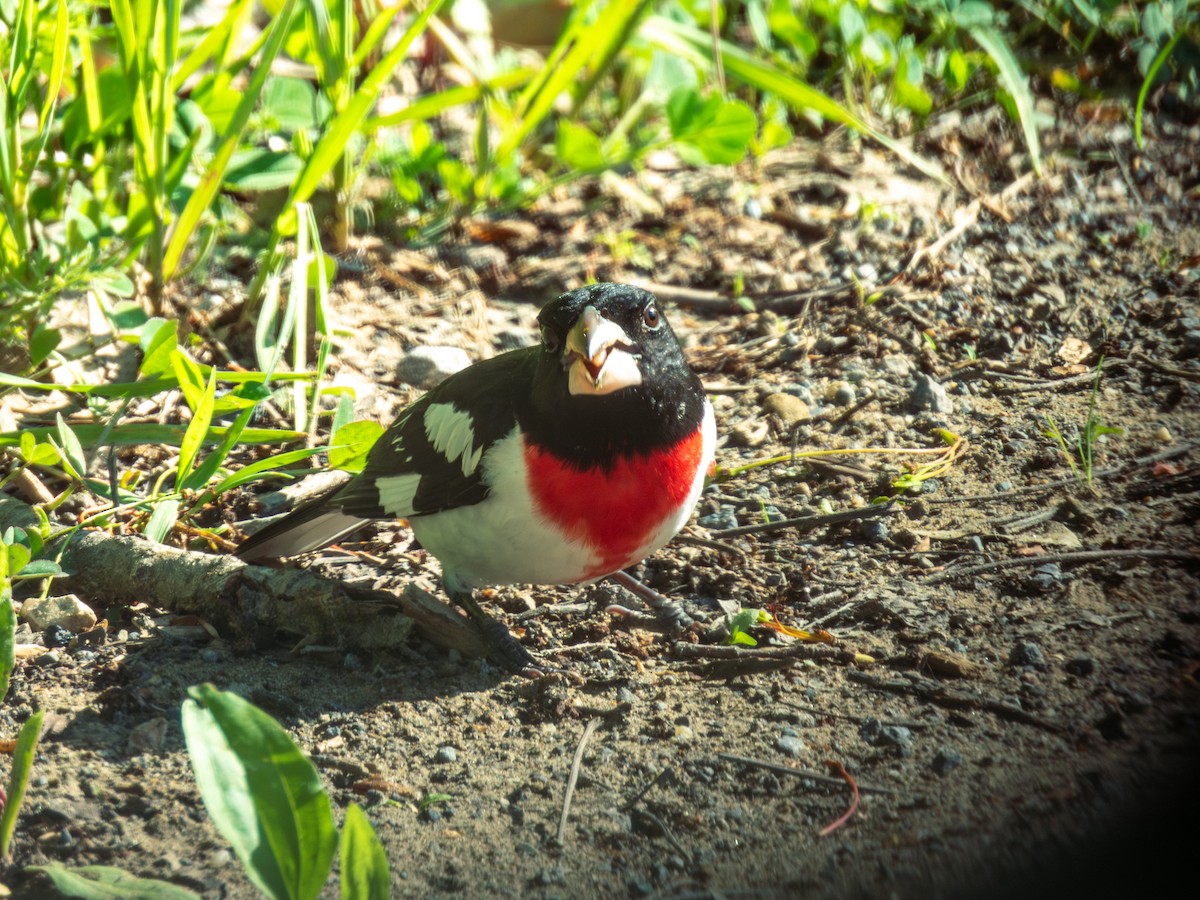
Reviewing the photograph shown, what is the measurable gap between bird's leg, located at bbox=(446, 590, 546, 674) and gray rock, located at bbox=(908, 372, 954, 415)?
4.80 feet

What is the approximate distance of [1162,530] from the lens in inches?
109

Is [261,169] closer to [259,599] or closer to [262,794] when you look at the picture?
[259,599]

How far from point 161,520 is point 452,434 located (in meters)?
0.76

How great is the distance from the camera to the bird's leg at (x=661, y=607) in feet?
9.40

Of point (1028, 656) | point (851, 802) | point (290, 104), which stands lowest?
point (851, 802)

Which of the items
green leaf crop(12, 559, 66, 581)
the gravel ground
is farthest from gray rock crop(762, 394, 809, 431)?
green leaf crop(12, 559, 66, 581)

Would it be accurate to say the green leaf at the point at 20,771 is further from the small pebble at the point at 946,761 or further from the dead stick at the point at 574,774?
the small pebble at the point at 946,761

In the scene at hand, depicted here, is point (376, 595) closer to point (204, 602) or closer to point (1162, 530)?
point (204, 602)

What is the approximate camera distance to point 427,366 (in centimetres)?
397

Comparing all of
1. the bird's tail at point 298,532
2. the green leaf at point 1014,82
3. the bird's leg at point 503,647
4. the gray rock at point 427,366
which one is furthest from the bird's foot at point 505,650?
the green leaf at point 1014,82

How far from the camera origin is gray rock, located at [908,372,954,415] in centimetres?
353

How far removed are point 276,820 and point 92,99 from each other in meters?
2.66

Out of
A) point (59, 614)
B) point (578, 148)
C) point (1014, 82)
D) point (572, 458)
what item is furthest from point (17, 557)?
point (1014, 82)

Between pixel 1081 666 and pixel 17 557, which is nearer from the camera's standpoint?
pixel 1081 666
